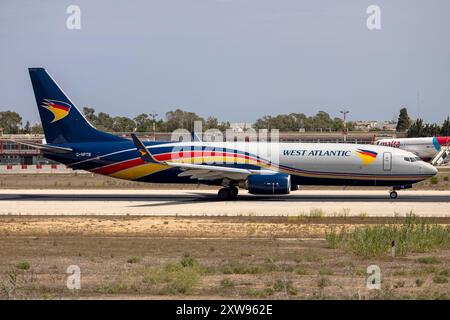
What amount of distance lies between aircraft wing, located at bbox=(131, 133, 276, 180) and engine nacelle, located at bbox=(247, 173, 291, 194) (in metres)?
0.94

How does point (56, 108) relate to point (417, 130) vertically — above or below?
above

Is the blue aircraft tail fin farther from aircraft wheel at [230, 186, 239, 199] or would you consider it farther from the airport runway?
aircraft wheel at [230, 186, 239, 199]

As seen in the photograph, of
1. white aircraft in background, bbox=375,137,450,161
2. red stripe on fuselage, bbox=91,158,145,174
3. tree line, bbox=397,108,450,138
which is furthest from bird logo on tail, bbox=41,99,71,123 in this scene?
tree line, bbox=397,108,450,138

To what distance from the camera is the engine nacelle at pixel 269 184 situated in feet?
154

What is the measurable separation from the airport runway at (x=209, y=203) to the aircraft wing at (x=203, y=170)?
1527 mm

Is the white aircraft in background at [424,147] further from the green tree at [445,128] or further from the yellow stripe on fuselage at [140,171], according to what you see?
the yellow stripe on fuselage at [140,171]

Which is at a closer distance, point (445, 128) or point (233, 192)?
point (233, 192)

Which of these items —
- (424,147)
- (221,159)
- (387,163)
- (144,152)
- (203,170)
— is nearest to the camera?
(144,152)

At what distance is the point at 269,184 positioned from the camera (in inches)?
1845

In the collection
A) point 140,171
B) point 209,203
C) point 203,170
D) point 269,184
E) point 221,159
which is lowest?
point 209,203

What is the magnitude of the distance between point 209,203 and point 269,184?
377 centimetres

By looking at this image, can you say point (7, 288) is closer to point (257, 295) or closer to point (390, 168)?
point (257, 295)

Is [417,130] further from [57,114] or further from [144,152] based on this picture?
[144,152]

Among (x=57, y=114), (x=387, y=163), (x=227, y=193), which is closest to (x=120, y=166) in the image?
(x=57, y=114)
